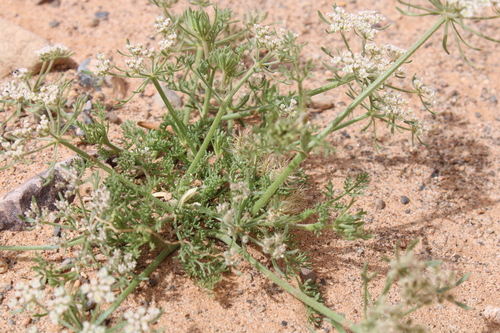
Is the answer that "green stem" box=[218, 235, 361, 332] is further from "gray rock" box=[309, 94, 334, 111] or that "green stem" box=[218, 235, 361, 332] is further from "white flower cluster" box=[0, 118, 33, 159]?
"gray rock" box=[309, 94, 334, 111]

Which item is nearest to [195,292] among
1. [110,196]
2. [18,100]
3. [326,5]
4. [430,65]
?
[110,196]

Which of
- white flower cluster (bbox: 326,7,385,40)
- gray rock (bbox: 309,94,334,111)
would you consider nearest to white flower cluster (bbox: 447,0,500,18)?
white flower cluster (bbox: 326,7,385,40)

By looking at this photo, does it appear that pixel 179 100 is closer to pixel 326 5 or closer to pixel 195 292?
pixel 195 292

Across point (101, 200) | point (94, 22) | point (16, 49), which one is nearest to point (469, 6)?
point (101, 200)

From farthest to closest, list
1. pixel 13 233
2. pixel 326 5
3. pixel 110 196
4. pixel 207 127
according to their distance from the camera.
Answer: pixel 326 5 → pixel 207 127 → pixel 13 233 → pixel 110 196

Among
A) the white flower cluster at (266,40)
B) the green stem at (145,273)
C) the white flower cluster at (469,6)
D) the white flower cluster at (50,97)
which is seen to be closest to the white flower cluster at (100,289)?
the green stem at (145,273)

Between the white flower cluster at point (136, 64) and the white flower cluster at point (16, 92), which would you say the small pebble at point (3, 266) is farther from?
the white flower cluster at point (136, 64)
